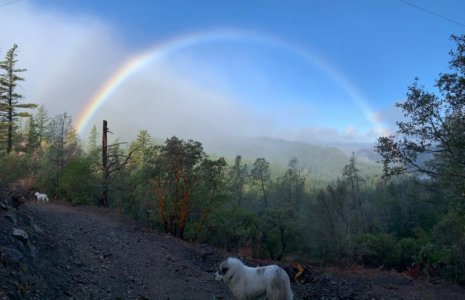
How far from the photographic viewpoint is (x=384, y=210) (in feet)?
216

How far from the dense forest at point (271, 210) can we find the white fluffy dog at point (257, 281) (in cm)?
607

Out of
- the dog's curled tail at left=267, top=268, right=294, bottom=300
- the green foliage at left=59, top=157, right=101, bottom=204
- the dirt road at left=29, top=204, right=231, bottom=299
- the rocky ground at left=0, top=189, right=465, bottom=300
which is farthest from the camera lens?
the green foliage at left=59, top=157, right=101, bottom=204

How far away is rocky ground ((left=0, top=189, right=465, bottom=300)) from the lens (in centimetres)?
838

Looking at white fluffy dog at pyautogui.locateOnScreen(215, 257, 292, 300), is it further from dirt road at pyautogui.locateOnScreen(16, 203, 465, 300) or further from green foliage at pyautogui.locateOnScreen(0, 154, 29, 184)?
green foliage at pyautogui.locateOnScreen(0, 154, 29, 184)

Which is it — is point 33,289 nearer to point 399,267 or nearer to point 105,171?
point 105,171

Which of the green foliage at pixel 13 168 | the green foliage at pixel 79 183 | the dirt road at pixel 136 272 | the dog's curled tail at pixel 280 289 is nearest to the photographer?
the dog's curled tail at pixel 280 289

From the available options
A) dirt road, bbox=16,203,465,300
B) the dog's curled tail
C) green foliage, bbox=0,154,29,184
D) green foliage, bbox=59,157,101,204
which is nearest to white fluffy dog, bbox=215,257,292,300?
the dog's curled tail

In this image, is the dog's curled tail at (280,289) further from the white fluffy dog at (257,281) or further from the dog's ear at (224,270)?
the dog's ear at (224,270)

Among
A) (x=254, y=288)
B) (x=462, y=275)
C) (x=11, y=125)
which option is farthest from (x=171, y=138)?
(x=11, y=125)

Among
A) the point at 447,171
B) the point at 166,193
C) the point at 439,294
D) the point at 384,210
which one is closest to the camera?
the point at 447,171

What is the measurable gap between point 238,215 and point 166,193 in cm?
2001

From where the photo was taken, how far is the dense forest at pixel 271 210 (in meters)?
12.3

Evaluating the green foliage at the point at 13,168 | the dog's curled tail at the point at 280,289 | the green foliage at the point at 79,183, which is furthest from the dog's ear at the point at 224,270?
the green foliage at the point at 13,168

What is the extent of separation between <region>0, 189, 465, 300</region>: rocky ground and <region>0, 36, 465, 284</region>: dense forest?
3341 mm
